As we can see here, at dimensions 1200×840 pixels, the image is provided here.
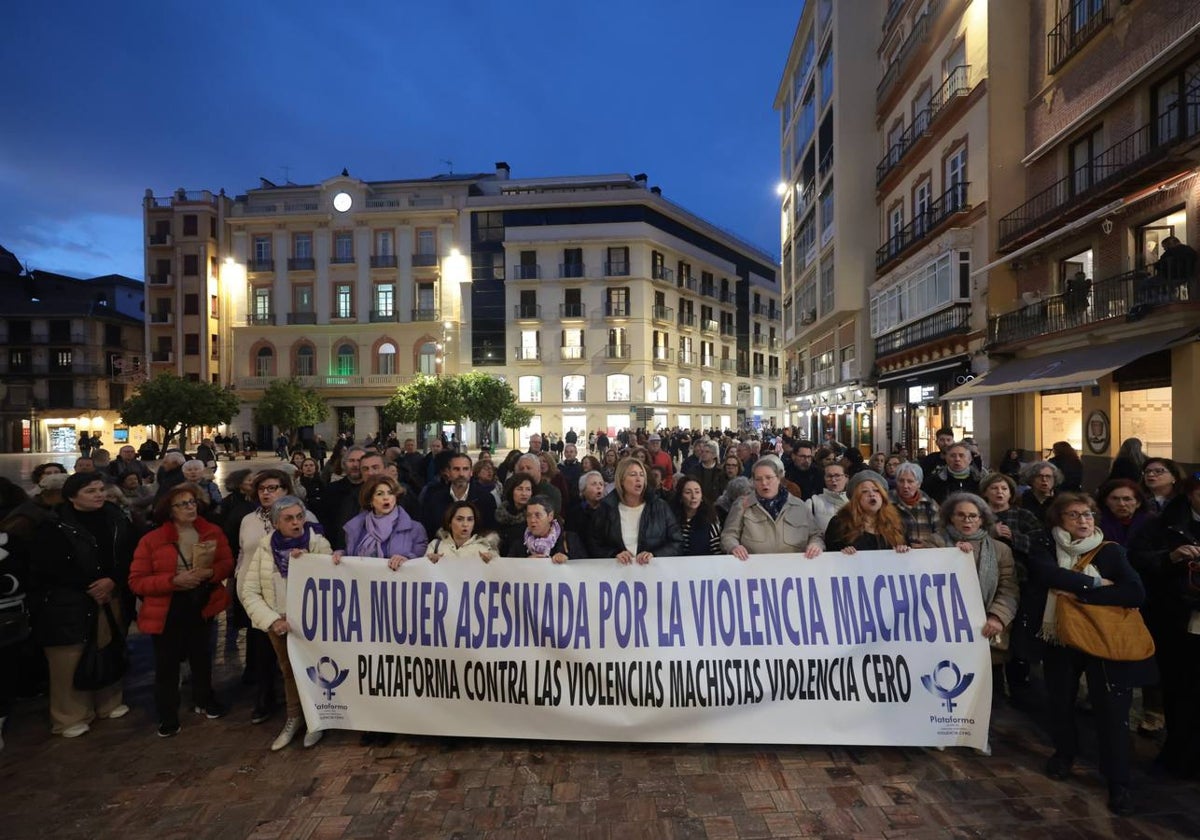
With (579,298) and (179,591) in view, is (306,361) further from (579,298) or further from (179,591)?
(179,591)

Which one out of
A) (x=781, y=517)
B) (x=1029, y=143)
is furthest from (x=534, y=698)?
(x=1029, y=143)

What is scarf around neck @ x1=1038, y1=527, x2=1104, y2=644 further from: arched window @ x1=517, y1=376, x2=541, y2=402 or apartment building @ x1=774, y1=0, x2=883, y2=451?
arched window @ x1=517, y1=376, x2=541, y2=402

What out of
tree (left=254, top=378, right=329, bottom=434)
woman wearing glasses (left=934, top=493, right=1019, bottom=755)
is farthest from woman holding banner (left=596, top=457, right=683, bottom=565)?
tree (left=254, top=378, right=329, bottom=434)

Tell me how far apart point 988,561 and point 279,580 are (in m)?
4.73

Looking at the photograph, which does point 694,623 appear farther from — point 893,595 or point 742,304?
point 742,304

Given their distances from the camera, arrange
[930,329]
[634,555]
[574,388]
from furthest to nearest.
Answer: [574,388], [930,329], [634,555]

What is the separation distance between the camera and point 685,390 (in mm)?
48125

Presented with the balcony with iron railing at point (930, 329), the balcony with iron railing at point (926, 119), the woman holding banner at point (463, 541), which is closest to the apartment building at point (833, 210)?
the balcony with iron railing at point (926, 119)

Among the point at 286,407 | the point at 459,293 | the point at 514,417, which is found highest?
the point at 459,293

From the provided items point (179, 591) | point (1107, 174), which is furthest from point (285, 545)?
point (1107, 174)

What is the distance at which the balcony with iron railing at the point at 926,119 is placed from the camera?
17078 millimetres

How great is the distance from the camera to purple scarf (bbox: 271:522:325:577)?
420cm

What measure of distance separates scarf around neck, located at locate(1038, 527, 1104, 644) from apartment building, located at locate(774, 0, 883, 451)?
72.2 feet

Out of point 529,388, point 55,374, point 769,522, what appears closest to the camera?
point 769,522
